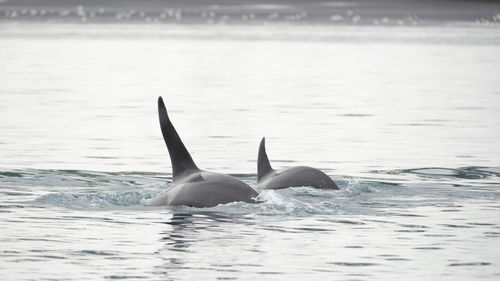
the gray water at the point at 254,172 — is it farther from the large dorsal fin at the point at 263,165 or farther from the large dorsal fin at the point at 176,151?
the large dorsal fin at the point at 263,165

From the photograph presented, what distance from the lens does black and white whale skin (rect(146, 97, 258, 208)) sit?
67.8 ft

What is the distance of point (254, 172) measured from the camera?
27250 mm

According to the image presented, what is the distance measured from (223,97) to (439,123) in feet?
45.6

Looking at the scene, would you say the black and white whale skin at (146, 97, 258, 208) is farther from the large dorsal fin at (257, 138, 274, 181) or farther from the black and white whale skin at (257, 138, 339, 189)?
the large dorsal fin at (257, 138, 274, 181)

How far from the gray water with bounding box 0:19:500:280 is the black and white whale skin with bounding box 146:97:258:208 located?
0.62ft

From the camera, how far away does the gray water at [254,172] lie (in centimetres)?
1714

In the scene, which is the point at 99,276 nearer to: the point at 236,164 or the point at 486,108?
the point at 236,164

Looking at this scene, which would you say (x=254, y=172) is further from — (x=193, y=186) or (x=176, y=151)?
(x=193, y=186)

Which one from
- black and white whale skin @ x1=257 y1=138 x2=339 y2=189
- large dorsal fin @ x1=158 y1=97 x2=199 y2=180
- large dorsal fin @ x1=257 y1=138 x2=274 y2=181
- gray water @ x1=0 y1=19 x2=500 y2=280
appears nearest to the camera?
gray water @ x1=0 y1=19 x2=500 y2=280

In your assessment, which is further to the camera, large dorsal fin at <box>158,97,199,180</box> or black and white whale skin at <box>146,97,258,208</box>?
large dorsal fin at <box>158,97,199,180</box>

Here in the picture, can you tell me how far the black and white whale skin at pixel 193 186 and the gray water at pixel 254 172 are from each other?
0.62ft

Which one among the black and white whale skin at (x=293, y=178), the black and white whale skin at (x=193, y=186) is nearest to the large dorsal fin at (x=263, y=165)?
the black and white whale skin at (x=293, y=178)

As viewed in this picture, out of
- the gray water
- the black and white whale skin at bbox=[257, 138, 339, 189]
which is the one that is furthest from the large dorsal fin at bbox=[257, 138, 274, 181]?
the gray water

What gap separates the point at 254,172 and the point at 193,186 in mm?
6472
